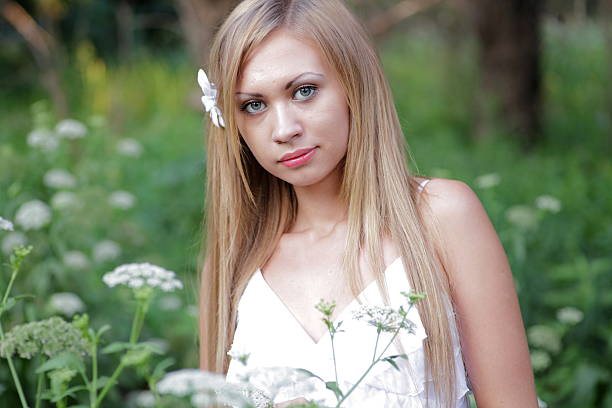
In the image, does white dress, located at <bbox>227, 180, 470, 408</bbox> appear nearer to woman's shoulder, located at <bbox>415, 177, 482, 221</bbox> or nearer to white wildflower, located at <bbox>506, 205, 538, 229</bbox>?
woman's shoulder, located at <bbox>415, 177, 482, 221</bbox>

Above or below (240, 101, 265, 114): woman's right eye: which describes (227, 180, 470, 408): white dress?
below

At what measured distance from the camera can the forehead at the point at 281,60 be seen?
6.21 ft

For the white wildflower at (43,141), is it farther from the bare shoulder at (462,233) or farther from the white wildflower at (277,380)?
the bare shoulder at (462,233)

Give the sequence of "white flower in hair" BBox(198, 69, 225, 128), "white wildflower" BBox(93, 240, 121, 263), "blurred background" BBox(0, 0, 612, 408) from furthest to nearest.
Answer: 1. "white wildflower" BBox(93, 240, 121, 263)
2. "blurred background" BBox(0, 0, 612, 408)
3. "white flower in hair" BBox(198, 69, 225, 128)

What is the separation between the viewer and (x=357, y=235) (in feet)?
6.55

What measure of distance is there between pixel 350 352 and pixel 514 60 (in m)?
4.65

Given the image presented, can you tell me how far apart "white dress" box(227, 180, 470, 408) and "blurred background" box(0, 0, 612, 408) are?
35cm

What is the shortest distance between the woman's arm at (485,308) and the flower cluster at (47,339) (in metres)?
0.90

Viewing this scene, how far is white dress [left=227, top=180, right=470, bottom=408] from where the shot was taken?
5.91ft

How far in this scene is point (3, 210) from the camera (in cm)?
303

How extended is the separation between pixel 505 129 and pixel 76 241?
3513 millimetres

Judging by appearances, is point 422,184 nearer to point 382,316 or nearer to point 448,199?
point 448,199

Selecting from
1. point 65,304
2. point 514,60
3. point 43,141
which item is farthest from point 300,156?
point 514,60

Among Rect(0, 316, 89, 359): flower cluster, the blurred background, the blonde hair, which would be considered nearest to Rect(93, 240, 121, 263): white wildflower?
the blurred background
